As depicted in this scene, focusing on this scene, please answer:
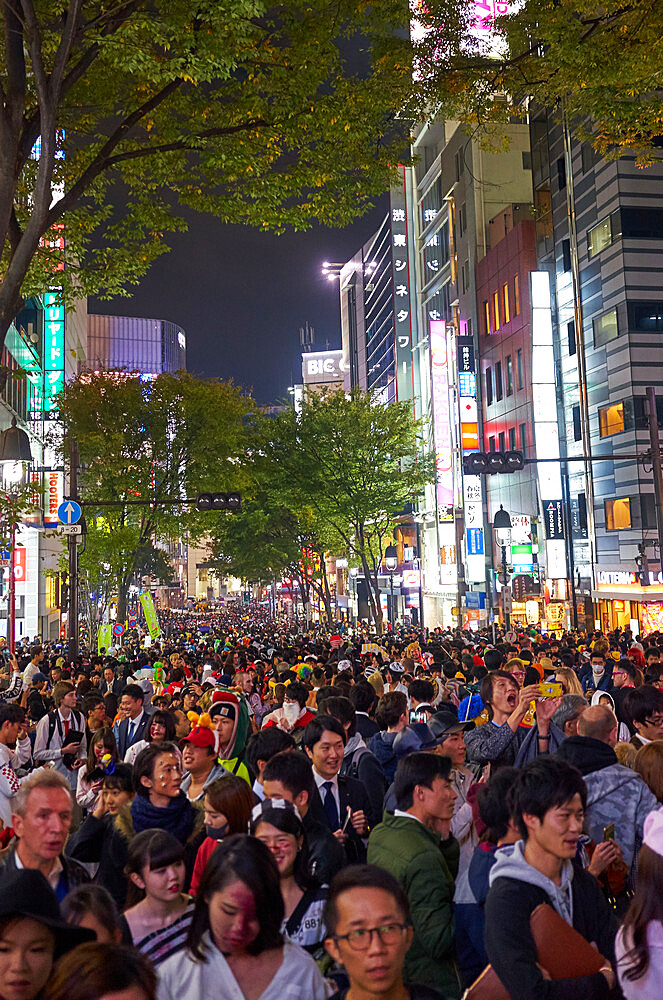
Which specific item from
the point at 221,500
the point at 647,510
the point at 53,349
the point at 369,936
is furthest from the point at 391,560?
the point at 369,936

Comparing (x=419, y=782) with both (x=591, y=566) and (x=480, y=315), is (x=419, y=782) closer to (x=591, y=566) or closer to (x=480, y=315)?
(x=591, y=566)

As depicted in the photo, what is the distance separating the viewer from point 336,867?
457cm

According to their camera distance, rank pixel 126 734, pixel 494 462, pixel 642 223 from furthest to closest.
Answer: pixel 642 223 < pixel 494 462 < pixel 126 734

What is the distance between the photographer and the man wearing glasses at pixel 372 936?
2.90m

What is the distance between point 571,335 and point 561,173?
838cm

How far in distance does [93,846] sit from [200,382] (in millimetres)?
31133

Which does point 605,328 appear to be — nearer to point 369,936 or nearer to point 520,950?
point 520,950

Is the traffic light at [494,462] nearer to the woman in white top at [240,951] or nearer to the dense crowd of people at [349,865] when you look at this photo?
the dense crowd of people at [349,865]

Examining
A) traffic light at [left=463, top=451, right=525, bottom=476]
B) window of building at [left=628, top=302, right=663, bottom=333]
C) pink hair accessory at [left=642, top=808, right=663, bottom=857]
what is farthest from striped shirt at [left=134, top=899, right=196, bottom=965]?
window of building at [left=628, top=302, right=663, bottom=333]

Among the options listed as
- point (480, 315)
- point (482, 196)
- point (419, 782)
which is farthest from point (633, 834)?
point (482, 196)

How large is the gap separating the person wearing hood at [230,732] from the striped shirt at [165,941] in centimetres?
342

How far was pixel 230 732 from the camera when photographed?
23.6 ft

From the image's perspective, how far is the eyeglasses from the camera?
9.61 ft

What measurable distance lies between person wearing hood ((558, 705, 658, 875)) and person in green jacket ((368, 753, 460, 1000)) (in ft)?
3.07
